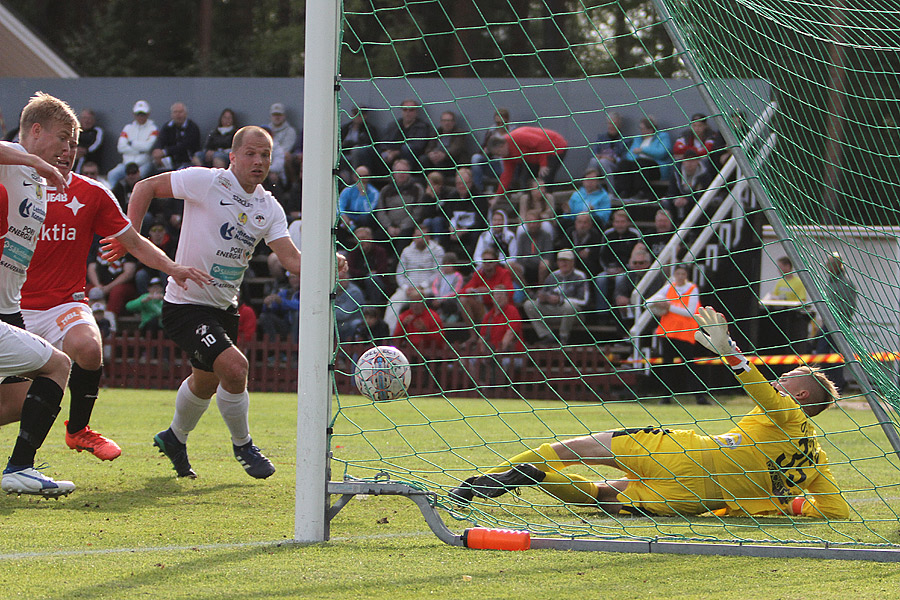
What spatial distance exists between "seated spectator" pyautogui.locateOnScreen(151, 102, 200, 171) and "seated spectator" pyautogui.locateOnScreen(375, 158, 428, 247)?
3474mm

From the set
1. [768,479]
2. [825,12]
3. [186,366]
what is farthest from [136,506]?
[186,366]

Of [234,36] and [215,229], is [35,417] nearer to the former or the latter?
[215,229]

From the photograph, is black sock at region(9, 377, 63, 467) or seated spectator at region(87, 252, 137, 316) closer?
black sock at region(9, 377, 63, 467)

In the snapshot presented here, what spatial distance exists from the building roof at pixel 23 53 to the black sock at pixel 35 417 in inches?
642

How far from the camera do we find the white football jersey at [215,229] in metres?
5.98

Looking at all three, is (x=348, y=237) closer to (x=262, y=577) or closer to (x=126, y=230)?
(x=126, y=230)

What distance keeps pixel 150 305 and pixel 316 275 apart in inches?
444

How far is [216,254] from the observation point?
601cm

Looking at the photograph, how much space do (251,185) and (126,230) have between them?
83 cm

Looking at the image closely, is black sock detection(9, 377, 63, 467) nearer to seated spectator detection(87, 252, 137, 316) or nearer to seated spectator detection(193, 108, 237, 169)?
seated spectator detection(193, 108, 237, 169)

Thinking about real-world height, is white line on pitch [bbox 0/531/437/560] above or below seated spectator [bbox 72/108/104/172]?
below

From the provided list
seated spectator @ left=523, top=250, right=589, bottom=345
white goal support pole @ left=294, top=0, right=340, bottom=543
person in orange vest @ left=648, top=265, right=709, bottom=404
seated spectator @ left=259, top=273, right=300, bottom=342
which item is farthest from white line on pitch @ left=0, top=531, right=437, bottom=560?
seated spectator @ left=259, top=273, right=300, bottom=342

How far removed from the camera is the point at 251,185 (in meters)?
6.06

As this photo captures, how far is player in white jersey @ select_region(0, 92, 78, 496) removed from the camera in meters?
4.86
